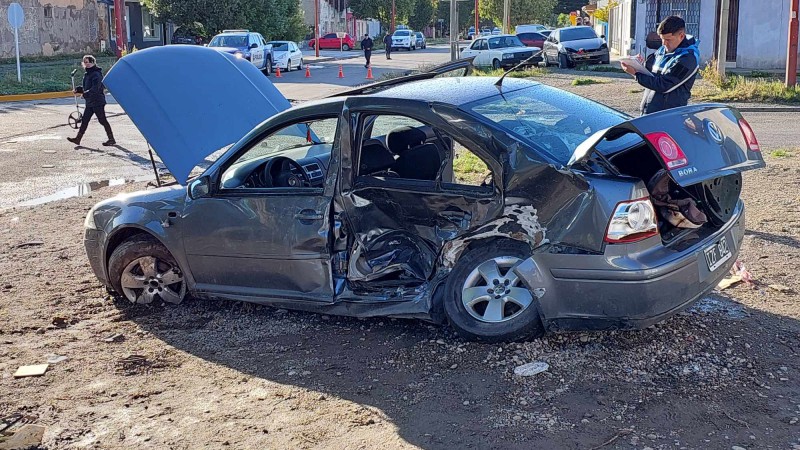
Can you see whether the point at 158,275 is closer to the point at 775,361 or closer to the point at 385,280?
the point at 385,280

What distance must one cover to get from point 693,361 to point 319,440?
208 cm

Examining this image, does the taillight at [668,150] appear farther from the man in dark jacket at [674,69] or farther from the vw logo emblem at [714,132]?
the man in dark jacket at [674,69]

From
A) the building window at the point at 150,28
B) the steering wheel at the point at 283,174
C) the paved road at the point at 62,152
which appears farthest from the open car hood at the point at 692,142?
the building window at the point at 150,28

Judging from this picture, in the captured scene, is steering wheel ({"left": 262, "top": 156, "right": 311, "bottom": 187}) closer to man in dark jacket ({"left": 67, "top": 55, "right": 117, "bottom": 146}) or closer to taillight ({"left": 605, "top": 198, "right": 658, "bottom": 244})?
taillight ({"left": 605, "top": 198, "right": 658, "bottom": 244})

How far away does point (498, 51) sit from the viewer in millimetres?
34719

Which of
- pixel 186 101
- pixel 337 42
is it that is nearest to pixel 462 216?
pixel 186 101

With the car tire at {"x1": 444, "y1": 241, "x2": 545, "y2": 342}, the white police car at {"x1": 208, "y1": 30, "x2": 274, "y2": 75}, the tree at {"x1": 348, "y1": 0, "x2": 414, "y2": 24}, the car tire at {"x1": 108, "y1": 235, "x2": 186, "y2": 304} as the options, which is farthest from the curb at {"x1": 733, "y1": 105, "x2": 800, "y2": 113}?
the tree at {"x1": 348, "y1": 0, "x2": 414, "y2": 24}

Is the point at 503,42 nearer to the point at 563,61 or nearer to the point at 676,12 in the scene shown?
the point at 563,61

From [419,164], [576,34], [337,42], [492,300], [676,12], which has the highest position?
[676,12]

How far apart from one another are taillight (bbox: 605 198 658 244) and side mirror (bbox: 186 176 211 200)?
2.67 metres

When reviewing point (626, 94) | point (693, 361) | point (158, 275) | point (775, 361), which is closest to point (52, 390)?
point (158, 275)

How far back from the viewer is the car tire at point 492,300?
487 cm

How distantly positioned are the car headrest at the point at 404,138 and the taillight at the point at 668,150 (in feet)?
5.58

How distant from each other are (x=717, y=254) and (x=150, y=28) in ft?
200
